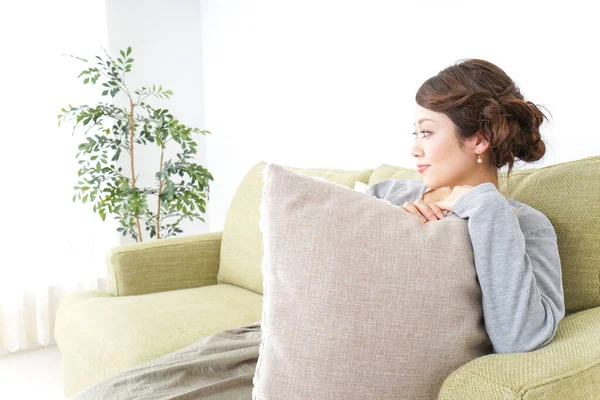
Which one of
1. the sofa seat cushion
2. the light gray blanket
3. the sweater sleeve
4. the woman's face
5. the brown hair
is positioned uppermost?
the brown hair

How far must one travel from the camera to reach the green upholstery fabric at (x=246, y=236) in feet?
7.31

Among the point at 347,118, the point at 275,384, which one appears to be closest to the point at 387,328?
the point at 275,384

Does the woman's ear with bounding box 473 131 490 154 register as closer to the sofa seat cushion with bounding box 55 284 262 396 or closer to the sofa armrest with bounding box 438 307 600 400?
the sofa armrest with bounding box 438 307 600 400

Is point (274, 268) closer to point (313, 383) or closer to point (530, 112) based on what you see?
point (313, 383)

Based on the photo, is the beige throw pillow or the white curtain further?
the white curtain

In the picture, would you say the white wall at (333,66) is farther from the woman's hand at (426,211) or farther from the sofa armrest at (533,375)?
the sofa armrest at (533,375)

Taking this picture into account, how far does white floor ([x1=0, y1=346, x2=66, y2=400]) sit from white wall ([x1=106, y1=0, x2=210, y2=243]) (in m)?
0.75

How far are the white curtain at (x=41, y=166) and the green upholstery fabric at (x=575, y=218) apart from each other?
8.39ft

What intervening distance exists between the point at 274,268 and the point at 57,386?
7.32ft

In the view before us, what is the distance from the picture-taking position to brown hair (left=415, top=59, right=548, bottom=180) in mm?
1242

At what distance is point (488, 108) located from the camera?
1.24 metres

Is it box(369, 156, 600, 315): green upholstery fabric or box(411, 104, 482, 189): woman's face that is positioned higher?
box(411, 104, 482, 189): woman's face

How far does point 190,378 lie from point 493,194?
72 cm

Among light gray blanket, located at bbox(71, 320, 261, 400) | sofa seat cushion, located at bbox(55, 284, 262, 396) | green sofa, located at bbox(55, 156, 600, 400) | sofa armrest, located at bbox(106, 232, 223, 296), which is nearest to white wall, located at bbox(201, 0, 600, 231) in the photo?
green sofa, located at bbox(55, 156, 600, 400)
